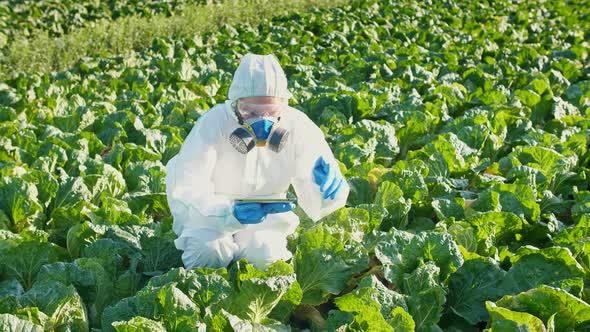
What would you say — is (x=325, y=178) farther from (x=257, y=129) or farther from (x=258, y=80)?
(x=258, y=80)

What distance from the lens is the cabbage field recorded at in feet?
10.2

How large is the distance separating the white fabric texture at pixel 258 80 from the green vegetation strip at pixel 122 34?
22.5ft

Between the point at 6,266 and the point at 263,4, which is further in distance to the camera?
the point at 263,4

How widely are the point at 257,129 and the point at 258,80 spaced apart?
8.9 inches

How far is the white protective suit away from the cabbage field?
0.49ft

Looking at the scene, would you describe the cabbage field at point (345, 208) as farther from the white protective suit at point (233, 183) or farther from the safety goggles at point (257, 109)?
the safety goggles at point (257, 109)

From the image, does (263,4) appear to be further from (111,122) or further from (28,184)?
(28,184)

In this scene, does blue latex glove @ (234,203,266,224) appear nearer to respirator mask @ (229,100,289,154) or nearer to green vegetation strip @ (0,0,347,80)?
respirator mask @ (229,100,289,154)

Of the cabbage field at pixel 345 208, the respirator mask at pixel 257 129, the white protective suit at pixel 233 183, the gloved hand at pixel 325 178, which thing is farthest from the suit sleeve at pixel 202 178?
the gloved hand at pixel 325 178

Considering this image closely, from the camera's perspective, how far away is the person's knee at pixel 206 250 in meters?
3.49

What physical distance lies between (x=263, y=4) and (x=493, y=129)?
9391mm

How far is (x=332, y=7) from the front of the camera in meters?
14.9

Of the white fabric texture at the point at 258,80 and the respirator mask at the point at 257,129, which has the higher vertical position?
the white fabric texture at the point at 258,80

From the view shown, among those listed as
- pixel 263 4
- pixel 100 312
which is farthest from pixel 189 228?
pixel 263 4
